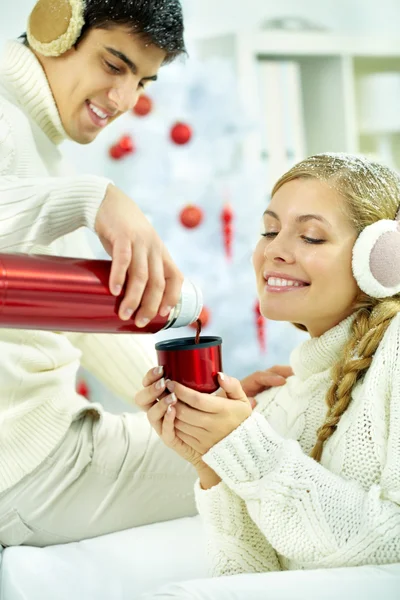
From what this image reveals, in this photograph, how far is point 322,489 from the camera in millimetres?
931

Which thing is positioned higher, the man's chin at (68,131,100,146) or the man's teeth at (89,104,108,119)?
the man's teeth at (89,104,108,119)

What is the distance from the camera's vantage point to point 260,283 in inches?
44.8

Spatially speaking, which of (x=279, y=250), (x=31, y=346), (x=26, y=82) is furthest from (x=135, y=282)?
(x=26, y=82)

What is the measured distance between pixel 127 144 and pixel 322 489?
5.29ft

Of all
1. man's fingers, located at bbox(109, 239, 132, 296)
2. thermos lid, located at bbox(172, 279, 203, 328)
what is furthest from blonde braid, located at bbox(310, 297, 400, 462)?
man's fingers, located at bbox(109, 239, 132, 296)

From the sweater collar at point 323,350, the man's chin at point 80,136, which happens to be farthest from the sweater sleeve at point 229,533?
the man's chin at point 80,136

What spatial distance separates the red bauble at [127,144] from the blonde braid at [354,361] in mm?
1405

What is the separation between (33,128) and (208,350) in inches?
20.8

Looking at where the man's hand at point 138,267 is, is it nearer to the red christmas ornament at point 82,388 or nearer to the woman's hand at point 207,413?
the woman's hand at point 207,413

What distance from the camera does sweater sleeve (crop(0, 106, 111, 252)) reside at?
0.96 m

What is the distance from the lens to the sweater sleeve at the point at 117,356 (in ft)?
4.70

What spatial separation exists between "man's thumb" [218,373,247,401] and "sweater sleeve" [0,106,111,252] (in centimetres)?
24

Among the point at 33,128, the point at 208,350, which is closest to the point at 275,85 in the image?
the point at 33,128

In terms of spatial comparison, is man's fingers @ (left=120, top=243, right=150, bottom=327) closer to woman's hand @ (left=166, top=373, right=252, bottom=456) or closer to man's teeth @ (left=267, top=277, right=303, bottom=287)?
woman's hand @ (left=166, top=373, right=252, bottom=456)
